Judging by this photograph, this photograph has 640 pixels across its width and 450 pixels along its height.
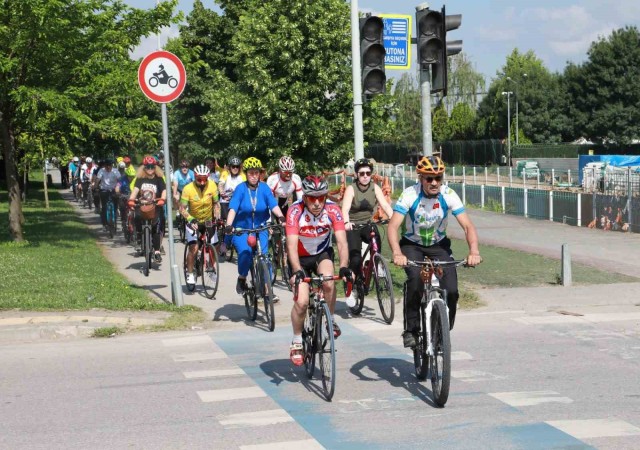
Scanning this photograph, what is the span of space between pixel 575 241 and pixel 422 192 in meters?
14.7

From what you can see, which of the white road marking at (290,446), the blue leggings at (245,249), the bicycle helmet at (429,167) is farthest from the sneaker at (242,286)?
the white road marking at (290,446)

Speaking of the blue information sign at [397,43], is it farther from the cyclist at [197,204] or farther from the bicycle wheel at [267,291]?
the bicycle wheel at [267,291]

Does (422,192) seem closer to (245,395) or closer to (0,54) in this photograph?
(245,395)

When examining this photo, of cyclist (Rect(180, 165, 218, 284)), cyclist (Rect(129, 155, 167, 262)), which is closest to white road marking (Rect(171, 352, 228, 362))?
cyclist (Rect(180, 165, 218, 284))

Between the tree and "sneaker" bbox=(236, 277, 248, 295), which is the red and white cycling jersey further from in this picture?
the tree

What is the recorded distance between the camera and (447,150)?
95250mm

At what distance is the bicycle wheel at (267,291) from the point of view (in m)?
10.7

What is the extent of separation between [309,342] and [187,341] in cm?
260

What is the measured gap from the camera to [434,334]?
24.0 feet

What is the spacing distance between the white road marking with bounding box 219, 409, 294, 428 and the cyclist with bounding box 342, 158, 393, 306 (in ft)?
15.4

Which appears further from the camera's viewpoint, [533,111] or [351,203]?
[533,111]

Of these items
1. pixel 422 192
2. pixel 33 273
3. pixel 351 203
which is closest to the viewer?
pixel 422 192

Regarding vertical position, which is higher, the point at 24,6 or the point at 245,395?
the point at 24,6

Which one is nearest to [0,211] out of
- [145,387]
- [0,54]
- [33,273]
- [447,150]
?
[0,54]
